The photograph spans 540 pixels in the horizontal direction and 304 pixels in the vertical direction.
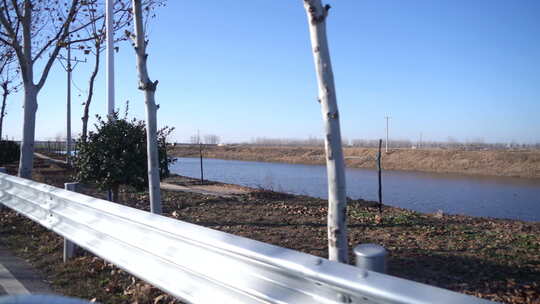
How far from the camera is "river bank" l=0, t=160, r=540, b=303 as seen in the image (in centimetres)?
434

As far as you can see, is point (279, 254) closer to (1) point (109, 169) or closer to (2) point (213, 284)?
(2) point (213, 284)

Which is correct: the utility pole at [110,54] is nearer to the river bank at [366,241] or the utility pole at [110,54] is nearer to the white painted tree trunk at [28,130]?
the white painted tree trunk at [28,130]

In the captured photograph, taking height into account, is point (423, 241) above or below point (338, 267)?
below

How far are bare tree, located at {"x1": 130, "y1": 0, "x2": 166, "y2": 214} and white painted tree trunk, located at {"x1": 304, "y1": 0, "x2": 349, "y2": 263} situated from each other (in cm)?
290

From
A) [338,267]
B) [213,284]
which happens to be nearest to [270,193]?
[213,284]

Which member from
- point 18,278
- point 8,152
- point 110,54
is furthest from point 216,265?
point 8,152

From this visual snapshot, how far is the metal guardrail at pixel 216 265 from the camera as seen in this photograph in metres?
2.01

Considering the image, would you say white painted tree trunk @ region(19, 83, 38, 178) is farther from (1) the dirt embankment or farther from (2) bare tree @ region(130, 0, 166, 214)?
(1) the dirt embankment

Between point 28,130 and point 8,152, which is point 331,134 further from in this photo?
point 8,152

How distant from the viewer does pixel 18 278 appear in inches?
196

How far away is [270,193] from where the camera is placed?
37.3 feet

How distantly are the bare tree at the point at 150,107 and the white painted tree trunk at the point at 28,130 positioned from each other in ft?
18.2

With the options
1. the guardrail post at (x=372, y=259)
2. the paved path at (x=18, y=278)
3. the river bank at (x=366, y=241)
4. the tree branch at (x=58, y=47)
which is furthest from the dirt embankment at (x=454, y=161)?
the guardrail post at (x=372, y=259)

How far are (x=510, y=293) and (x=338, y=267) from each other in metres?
2.59
